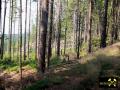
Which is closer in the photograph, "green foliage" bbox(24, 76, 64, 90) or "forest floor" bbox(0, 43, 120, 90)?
"forest floor" bbox(0, 43, 120, 90)

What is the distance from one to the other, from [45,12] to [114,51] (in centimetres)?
502

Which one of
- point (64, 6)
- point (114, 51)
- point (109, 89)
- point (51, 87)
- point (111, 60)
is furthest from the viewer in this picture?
point (64, 6)

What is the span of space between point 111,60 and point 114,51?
1.97m

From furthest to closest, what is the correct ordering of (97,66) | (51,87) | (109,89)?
(97,66) → (51,87) → (109,89)

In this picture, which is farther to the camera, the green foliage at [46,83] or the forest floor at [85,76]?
the green foliage at [46,83]

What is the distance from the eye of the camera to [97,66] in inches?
553

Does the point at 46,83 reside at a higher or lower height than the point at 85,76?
lower

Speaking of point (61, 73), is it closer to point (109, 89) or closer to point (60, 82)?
point (60, 82)

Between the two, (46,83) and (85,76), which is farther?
(85,76)

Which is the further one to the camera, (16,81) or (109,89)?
(16,81)

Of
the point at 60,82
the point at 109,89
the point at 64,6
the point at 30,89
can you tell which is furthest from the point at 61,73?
the point at 64,6

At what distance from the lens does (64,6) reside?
61094mm

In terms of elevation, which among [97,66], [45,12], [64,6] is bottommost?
[97,66]

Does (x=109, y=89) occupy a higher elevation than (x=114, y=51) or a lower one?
lower
